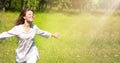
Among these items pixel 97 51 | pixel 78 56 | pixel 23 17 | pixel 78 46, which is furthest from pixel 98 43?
pixel 23 17

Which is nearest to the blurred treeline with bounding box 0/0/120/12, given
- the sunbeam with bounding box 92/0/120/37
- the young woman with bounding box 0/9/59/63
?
the sunbeam with bounding box 92/0/120/37

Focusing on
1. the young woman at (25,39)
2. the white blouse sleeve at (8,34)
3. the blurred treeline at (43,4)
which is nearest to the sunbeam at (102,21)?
the blurred treeline at (43,4)

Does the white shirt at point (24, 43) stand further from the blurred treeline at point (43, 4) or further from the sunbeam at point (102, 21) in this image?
the blurred treeline at point (43, 4)

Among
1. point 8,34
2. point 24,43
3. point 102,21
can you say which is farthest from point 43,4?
point 8,34

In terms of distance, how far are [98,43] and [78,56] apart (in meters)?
4.38

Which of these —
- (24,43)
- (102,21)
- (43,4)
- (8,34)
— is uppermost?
(8,34)

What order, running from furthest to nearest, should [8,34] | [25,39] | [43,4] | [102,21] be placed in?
[43,4] → [102,21] → [25,39] → [8,34]

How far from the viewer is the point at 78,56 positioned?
16156mm

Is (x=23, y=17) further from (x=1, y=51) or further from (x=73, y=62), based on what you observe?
(x=1, y=51)

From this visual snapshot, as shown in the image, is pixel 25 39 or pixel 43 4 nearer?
pixel 25 39

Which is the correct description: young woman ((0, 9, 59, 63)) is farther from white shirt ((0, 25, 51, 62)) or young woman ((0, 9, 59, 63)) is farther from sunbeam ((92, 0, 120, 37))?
sunbeam ((92, 0, 120, 37))

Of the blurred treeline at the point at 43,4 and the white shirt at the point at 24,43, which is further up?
the white shirt at the point at 24,43

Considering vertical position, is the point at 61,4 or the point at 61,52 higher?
the point at 61,52

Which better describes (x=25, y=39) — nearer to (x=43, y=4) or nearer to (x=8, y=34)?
(x=8, y=34)
